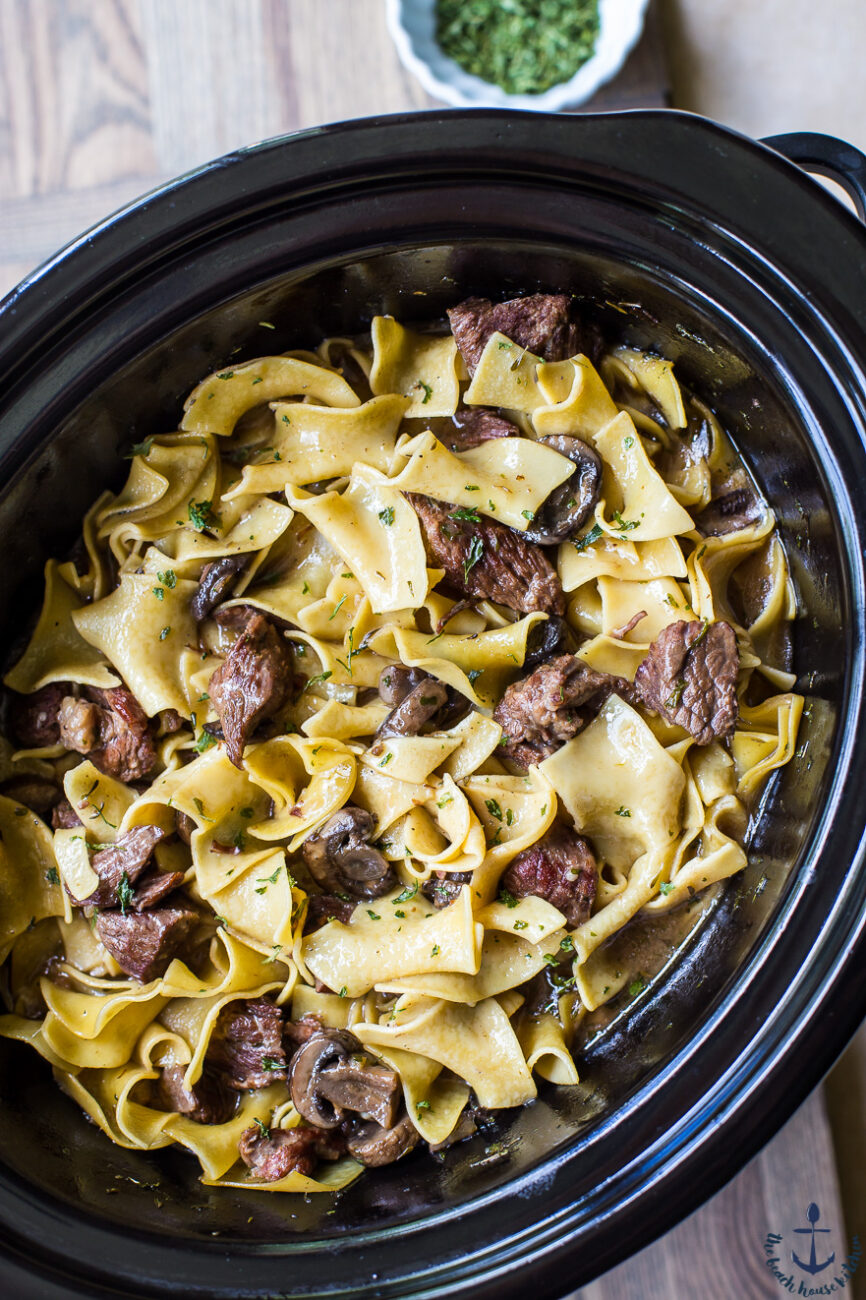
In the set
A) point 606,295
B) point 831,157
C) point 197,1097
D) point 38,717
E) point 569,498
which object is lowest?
point 197,1097

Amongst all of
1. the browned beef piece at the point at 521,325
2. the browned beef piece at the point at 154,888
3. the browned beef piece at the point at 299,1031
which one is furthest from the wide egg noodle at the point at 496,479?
the browned beef piece at the point at 299,1031

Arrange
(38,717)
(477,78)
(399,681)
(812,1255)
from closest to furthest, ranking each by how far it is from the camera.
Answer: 1. (399,681)
2. (38,717)
3. (812,1255)
4. (477,78)

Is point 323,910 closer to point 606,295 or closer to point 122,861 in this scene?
point 122,861

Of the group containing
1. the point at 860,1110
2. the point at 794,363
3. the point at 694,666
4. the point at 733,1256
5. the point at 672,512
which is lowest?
the point at 733,1256

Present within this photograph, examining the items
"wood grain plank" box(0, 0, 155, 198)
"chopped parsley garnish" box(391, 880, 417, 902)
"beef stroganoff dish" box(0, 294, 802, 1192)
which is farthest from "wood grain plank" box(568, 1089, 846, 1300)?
"wood grain plank" box(0, 0, 155, 198)

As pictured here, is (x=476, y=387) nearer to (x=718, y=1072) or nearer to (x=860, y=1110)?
(x=718, y=1072)

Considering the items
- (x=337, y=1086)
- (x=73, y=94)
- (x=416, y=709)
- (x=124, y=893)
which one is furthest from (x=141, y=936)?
(x=73, y=94)

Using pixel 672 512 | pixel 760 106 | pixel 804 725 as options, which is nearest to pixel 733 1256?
pixel 804 725

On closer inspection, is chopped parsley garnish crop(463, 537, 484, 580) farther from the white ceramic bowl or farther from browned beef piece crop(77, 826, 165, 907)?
the white ceramic bowl
